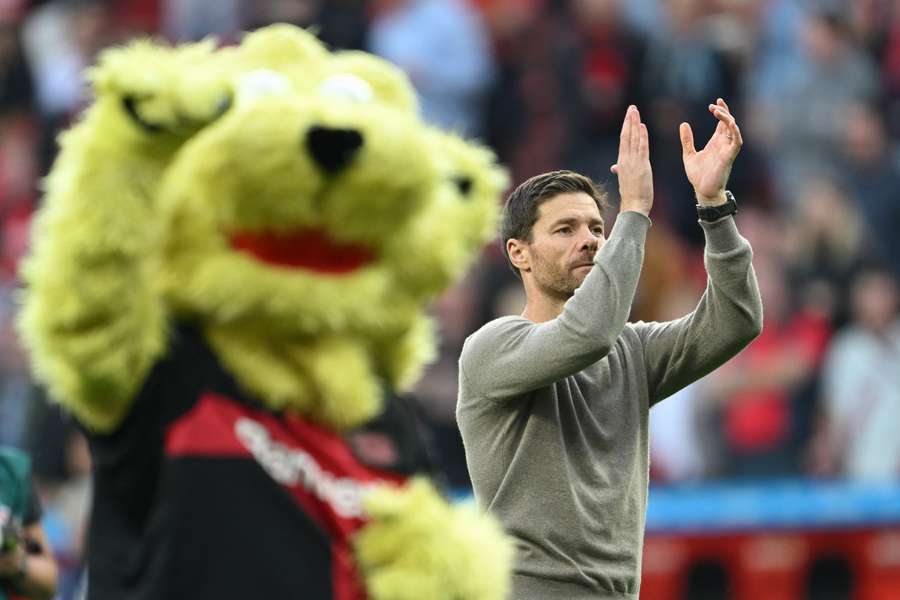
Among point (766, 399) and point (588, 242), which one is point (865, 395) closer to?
point (766, 399)

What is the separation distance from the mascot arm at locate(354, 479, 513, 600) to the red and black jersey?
0.06 meters

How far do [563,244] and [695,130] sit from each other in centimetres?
646

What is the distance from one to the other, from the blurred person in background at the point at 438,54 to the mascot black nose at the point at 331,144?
302 inches

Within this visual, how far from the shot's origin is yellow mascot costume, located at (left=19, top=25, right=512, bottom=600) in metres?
3.07

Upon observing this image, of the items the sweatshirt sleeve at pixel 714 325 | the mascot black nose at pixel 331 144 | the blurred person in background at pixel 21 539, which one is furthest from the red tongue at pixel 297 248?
the blurred person in background at pixel 21 539

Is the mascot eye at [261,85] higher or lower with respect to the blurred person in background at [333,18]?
lower

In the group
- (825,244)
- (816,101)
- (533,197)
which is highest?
(816,101)

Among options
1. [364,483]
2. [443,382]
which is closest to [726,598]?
[443,382]

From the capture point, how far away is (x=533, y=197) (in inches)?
170

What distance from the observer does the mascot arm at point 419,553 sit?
330 cm

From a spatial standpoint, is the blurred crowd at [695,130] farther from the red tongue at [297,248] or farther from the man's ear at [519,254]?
the red tongue at [297,248]

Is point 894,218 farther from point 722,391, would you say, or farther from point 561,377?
point 561,377

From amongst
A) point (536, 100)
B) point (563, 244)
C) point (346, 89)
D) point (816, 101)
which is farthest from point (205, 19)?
point (346, 89)

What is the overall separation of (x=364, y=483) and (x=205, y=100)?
0.79 m
